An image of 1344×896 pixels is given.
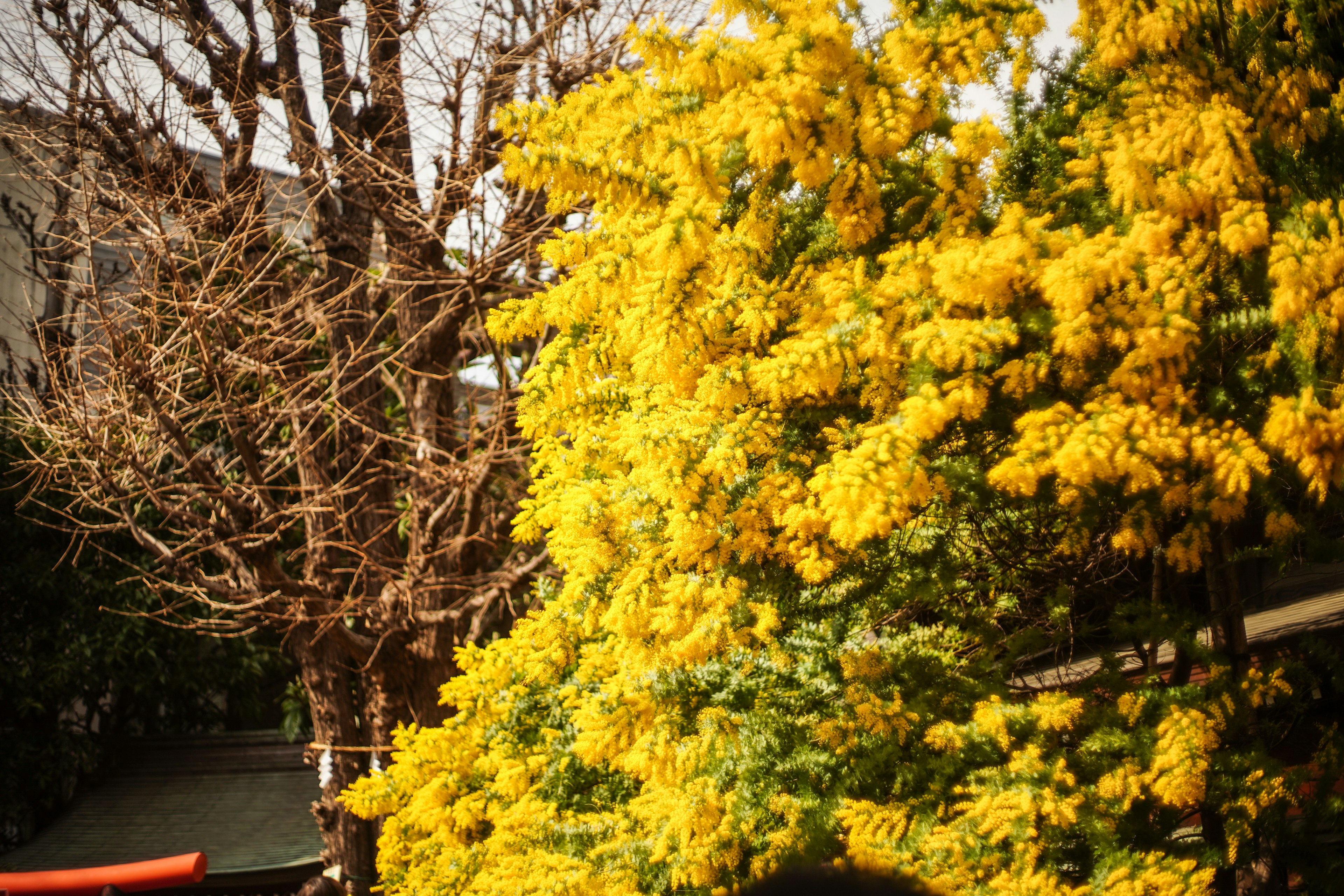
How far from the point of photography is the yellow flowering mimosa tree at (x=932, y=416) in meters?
3.47

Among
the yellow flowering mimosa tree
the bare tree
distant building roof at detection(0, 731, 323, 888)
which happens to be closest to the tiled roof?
the yellow flowering mimosa tree

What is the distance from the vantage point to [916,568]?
14.8 feet

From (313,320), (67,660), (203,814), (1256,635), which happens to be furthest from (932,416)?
(67,660)

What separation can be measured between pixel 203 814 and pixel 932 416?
1031 cm

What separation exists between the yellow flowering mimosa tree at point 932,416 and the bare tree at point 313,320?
116 inches

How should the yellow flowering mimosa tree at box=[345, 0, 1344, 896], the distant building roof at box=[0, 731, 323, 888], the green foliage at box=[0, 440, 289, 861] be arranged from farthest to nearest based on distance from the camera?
the green foliage at box=[0, 440, 289, 861] < the distant building roof at box=[0, 731, 323, 888] < the yellow flowering mimosa tree at box=[345, 0, 1344, 896]

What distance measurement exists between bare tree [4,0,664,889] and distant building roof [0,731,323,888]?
6.58 ft

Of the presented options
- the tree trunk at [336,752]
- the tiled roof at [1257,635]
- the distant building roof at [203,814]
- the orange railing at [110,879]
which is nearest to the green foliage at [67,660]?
the distant building roof at [203,814]

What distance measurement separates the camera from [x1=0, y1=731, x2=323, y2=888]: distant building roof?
373 inches

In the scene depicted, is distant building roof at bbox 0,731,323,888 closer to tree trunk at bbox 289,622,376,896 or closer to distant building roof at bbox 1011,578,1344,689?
tree trunk at bbox 289,622,376,896

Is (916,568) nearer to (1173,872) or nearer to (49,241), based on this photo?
(1173,872)

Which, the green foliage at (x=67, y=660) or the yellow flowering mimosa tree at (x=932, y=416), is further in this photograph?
the green foliage at (x=67, y=660)

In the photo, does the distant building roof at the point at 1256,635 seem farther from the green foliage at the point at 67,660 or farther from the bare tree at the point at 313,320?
the green foliage at the point at 67,660

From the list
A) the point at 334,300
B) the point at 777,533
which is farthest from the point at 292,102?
the point at 777,533
